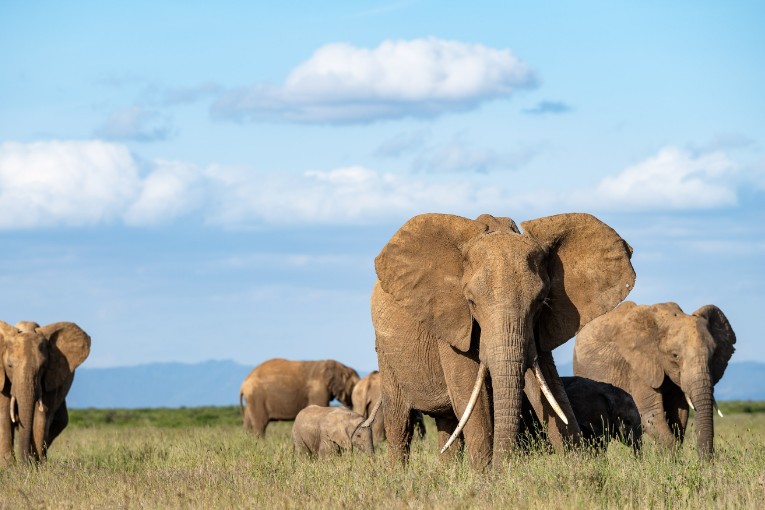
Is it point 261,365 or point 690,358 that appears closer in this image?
point 690,358

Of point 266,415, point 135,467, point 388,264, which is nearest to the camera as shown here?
point 388,264

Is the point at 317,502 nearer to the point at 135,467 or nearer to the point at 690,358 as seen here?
the point at 135,467

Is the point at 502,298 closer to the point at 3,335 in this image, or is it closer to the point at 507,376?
the point at 507,376

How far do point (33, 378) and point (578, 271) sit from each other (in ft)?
29.3

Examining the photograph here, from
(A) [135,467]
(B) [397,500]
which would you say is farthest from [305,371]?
(B) [397,500]

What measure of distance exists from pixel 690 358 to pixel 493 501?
23.9ft

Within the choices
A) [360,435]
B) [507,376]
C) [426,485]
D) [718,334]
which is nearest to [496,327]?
[507,376]

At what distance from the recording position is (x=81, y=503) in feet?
35.9

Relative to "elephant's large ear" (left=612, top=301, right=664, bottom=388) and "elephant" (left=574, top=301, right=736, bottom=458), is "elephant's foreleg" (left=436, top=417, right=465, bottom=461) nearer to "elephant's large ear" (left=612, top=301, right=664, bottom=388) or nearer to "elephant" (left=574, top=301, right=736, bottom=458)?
"elephant" (left=574, top=301, right=736, bottom=458)

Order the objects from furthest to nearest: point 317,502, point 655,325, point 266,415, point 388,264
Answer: point 266,415 < point 655,325 < point 388,264 < point 317,502

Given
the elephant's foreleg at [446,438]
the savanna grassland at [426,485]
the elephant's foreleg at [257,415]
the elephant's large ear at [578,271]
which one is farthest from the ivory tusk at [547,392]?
the elephant's foreleg at [257,415]

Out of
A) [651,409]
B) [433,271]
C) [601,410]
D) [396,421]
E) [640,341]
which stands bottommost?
[396,421]

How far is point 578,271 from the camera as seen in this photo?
11641mm

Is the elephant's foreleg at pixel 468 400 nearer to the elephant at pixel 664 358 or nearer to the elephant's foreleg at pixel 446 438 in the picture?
the elephant's foreleg at pixel 446 438
